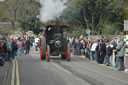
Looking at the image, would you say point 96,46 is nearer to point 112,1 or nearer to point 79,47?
point 79,47

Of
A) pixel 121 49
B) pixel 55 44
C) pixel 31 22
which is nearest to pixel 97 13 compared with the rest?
pixel 31 22

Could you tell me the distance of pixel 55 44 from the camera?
22.5 metres

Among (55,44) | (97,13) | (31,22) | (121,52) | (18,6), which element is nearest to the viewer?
(121,52)

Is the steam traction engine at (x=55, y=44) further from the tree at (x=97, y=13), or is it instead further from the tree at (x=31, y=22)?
the tree at (x=31, y=22)

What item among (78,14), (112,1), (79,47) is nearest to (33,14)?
(78,14)

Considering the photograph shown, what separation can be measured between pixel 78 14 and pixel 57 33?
93.5 ft

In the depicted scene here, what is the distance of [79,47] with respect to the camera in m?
29.2

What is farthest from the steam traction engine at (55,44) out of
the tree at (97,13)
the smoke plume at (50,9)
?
the tree at (97,13)

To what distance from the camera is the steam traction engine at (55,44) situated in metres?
22.5

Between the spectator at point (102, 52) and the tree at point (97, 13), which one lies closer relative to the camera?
the spectator at point (102, 52)

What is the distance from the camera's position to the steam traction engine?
2247cm

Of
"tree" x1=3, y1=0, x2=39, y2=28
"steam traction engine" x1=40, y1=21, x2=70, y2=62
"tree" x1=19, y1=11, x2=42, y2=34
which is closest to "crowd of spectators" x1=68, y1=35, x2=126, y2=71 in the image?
"steam traction engine" x1=40, y1=21, x2=70, y2=62

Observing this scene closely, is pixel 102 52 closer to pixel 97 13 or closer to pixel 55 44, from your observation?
pixel 55 44

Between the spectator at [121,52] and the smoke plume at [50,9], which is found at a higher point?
the smoke plume at [50,9]
